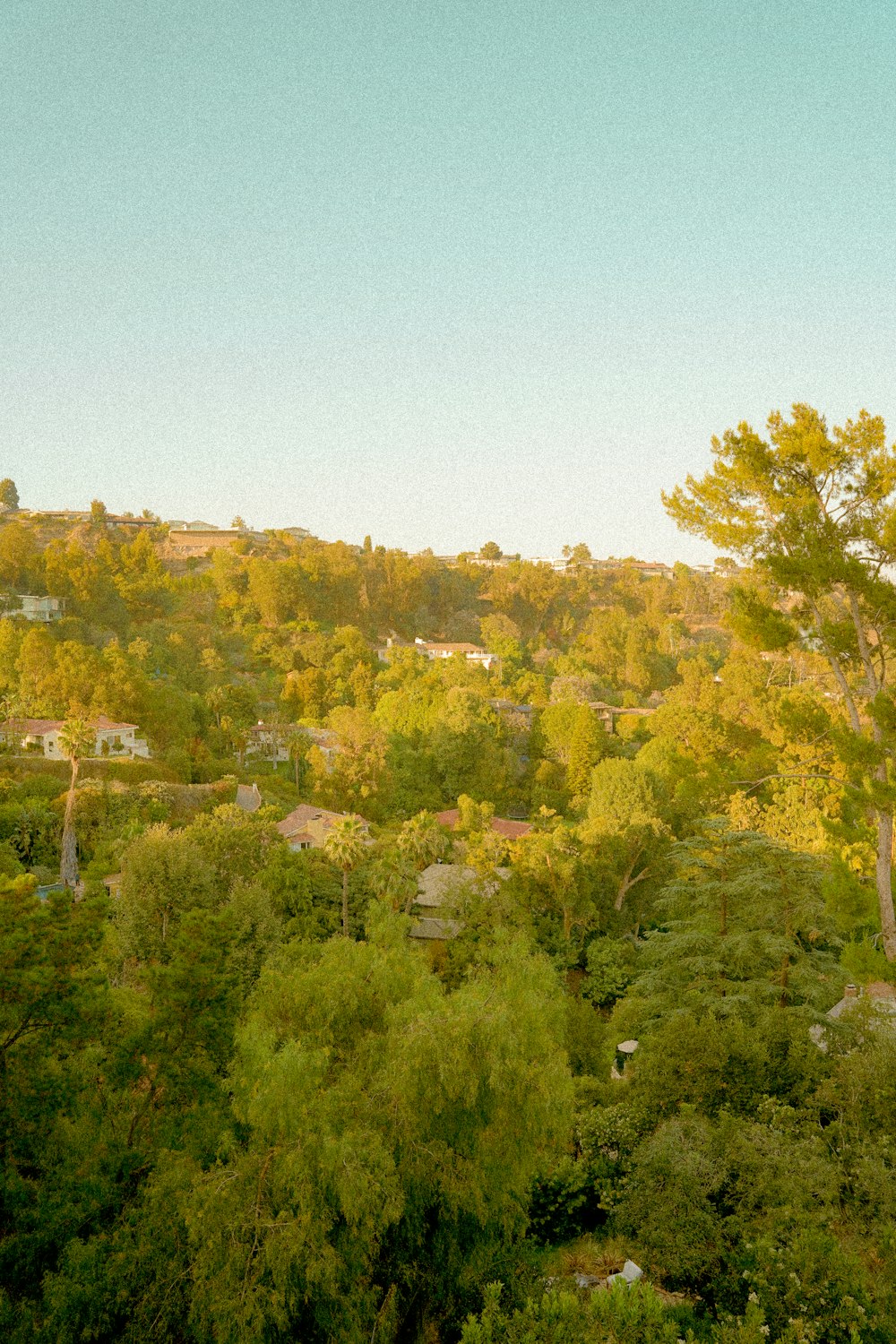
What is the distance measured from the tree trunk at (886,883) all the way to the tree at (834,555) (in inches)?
0.5

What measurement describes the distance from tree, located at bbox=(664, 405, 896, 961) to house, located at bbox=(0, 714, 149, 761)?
28.7 metres

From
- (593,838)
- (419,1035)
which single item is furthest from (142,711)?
(419,1035)

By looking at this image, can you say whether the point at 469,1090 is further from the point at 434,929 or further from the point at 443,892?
the point at 434,929

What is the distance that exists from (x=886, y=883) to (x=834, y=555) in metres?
3.89

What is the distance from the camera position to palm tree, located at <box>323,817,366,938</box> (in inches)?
926

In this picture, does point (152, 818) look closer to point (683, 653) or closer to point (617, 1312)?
point (617, 1312)

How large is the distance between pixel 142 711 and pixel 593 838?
20938 mm

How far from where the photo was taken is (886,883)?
35.1 ft

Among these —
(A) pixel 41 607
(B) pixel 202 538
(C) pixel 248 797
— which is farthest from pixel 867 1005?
(B) pixel 202 538

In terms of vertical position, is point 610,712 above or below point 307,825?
above

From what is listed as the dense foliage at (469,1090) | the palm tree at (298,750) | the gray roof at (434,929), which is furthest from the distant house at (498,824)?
the palm tree at (298,750)

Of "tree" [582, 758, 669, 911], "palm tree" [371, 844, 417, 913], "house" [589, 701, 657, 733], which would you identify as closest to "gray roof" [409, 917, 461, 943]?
"palm tree" [371, 844, 417, 913]

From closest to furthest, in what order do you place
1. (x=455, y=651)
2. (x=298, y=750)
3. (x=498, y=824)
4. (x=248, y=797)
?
(x=498, y=824), (x=248, y=797), (x=298, y=750), (x=455, y=651)

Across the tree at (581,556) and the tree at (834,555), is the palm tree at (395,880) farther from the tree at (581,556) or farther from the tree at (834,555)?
the tree at (581,556)
